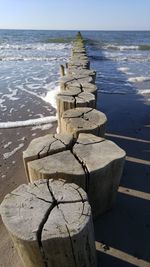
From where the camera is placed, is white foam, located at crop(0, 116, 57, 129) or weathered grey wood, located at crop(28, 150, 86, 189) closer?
weathered grey wood, located at crop(28, 150, 86, 189)

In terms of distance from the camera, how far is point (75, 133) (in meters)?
4.04

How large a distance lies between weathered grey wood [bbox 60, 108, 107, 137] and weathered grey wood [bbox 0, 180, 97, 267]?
1.44m

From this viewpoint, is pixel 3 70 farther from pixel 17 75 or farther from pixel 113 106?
pixel 113 106

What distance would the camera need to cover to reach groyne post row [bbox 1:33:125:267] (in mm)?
2285

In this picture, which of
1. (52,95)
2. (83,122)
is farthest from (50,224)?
(52,95)

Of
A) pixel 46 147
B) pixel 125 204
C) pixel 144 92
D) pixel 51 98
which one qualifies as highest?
pixel 46 147

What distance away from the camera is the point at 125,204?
4012 millimetres

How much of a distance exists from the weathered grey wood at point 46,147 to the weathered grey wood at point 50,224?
68 centimetres

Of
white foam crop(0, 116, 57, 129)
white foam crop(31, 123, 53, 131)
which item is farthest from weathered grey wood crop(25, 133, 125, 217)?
white foam crop(0, 116, 57, 129)

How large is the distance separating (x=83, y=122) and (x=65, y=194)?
5.82ft

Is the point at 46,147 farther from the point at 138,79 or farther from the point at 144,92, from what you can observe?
the point at 138,79

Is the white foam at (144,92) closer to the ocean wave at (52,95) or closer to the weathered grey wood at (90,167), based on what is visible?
the ocean wave at (52,95)

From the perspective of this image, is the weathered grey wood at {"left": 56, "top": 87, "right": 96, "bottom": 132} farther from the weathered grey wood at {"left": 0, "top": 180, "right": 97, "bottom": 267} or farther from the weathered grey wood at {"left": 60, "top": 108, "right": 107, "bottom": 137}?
the weathered grey wood at {"left": 0, "top": 180, "right": 97, "bottom": 267}

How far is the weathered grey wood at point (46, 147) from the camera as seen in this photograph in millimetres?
3359
